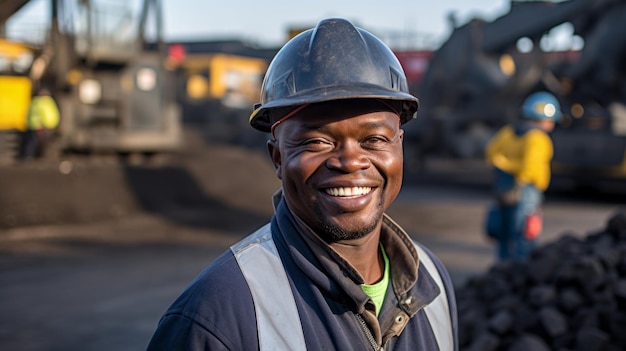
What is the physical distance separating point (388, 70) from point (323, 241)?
464 mm

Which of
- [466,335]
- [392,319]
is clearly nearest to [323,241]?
[392,319]

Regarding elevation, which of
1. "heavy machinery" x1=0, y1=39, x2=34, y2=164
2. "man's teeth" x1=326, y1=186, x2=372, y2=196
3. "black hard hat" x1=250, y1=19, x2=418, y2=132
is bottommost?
"heavy machinery" x1=0, y1=39, x2=34, y2=164

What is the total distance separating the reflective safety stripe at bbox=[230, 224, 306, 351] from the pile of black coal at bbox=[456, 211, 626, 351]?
279cm

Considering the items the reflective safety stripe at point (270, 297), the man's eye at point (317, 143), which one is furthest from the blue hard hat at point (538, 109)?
the reflective safety stripe at point (270, 297)

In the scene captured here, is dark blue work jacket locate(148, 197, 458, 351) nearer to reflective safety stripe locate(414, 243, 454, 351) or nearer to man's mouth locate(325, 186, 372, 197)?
reflective safety stripe locate(414, 243, 454, 351)

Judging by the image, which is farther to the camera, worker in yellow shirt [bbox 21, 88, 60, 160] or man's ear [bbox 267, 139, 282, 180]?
worker in yellow shirt [bbox 21, 88, 60, 160]

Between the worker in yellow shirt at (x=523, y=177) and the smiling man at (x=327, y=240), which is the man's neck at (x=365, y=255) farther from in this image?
the worker in yellow shirt at (x=523, y=177)

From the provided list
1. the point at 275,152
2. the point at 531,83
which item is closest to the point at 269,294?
the point at 275,152

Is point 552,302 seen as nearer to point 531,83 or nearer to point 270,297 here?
point 270,297

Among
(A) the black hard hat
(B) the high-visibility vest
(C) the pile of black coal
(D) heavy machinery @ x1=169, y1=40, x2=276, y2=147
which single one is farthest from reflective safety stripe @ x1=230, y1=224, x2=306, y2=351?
(D) heavy machinery @ x1=169, y1=40, x2=276, y2=147

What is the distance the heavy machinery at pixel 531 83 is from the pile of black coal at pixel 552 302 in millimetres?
9089

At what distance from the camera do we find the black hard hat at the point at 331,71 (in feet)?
5.78

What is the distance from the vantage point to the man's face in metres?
1.78

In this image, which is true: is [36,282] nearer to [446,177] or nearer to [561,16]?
[561,16]
